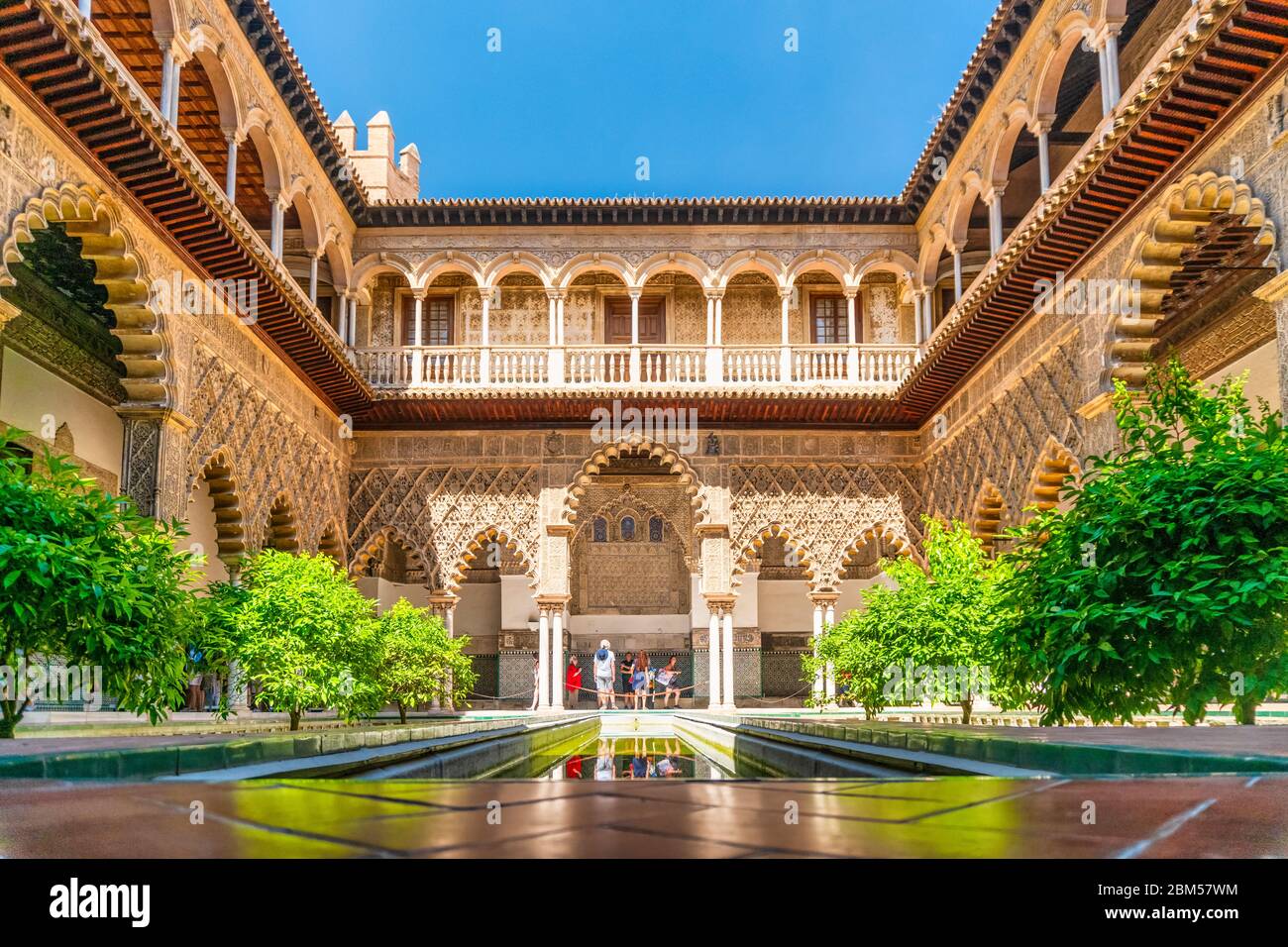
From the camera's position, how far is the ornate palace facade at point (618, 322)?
8.70 m

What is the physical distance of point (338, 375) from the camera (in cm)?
1452

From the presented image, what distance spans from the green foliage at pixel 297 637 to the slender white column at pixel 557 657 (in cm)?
696

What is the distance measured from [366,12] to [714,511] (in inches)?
855

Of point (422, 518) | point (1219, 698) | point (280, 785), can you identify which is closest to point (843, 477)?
point (422, 518)

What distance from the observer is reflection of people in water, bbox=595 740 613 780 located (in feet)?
19.5

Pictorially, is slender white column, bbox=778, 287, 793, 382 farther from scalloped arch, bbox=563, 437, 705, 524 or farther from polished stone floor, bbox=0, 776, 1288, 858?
polished stone floor, bbox=0, 776, 1288, 858

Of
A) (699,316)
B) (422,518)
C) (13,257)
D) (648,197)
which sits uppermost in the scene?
(648,197)

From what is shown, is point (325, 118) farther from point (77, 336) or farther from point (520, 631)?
point (520, 631)

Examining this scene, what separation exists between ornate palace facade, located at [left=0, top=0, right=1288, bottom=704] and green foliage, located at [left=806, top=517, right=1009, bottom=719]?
6.75 feet

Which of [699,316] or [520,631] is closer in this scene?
[699,316]

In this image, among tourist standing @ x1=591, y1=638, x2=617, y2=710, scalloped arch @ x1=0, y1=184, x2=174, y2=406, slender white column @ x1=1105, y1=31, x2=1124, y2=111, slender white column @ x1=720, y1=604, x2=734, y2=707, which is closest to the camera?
scalloped arch @ x1=0, y1=184, x2=174, y2=406

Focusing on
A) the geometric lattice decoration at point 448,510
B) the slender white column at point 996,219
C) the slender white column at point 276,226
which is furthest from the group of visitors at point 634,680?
the slender white column at point 996,219

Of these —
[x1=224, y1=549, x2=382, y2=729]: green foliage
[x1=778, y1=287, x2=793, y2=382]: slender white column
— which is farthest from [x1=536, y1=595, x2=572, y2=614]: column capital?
[x1=224, y1=549, x2=382, y2=729]: green foliage

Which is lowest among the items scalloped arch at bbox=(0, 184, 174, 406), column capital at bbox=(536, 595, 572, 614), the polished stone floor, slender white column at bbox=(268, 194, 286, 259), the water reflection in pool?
the water reflection in pool
